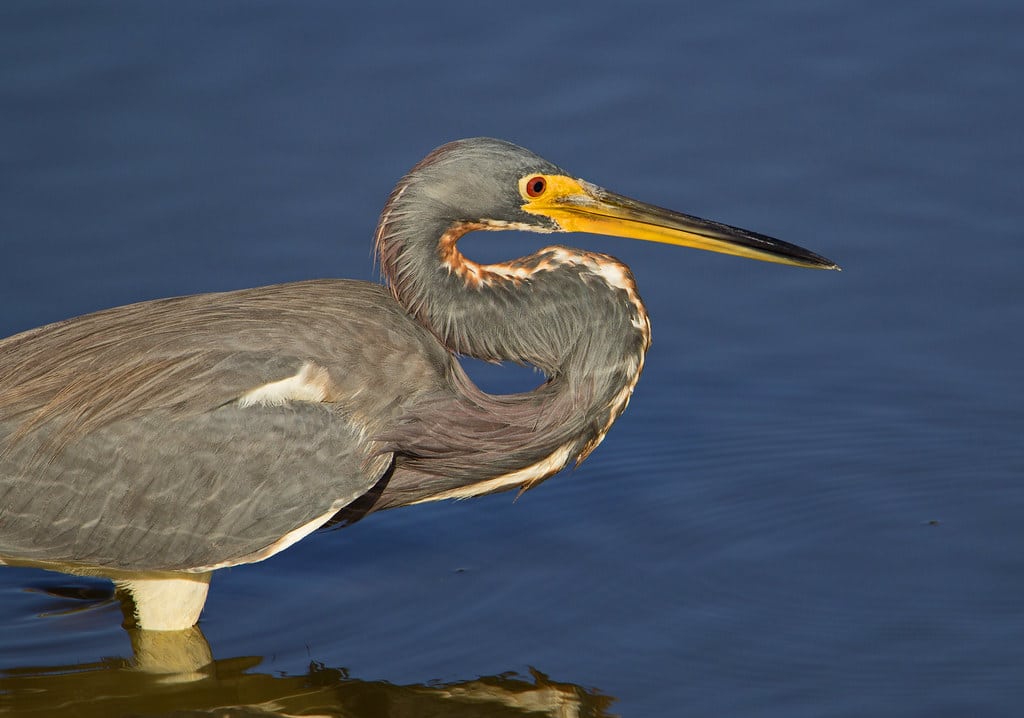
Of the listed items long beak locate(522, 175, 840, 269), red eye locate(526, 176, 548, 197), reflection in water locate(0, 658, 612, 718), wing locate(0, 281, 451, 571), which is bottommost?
reflection in water locate(0, 658, 612, 718)

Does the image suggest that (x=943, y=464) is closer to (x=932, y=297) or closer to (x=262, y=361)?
(x=932, y=297)

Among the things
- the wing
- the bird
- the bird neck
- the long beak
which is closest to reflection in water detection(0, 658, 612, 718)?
the bird

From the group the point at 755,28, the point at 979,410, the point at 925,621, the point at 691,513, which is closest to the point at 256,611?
the point at 691,513

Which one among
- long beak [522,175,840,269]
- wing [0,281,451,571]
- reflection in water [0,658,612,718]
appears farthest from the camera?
long beak [522,175,840,269]

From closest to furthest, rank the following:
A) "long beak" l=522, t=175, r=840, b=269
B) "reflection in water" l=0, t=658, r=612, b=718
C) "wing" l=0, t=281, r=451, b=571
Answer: "wing" l=0, t=281, r=451, b=571, "reflection in water" l=0, t=658, r=612, b=718, "long beak" l=522, t=175, r=840, b=269

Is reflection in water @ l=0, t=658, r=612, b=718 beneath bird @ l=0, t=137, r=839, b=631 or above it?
beneath

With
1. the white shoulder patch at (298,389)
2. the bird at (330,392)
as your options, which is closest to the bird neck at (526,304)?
the bird at (330,392)

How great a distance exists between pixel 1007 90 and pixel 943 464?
2.96 metres

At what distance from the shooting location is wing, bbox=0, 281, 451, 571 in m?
5.90

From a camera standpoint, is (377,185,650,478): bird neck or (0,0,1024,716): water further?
(0,0,1024,716): water

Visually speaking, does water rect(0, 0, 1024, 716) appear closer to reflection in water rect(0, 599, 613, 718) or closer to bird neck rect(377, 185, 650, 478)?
reflection in water rect(0, 599, 613, 718)

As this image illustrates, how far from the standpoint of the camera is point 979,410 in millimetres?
7535

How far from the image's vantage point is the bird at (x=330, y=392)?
5.93 metres

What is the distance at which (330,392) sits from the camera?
19.5 ft
